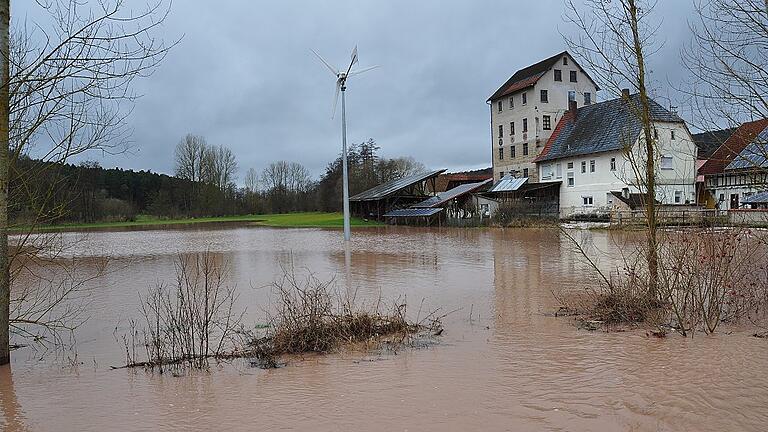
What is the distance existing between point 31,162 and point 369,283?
9.33 meters

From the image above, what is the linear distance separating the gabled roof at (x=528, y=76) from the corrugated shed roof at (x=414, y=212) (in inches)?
662

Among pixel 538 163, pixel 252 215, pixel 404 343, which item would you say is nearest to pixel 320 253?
pixel 404 343

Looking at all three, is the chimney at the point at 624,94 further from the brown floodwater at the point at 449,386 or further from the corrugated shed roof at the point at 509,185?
the corrugated shed roof at the point at 509,185

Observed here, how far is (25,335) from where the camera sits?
1030cm

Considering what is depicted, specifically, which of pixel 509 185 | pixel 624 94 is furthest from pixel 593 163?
pixel 624 94

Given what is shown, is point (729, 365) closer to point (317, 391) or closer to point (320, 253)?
point (317, 391)

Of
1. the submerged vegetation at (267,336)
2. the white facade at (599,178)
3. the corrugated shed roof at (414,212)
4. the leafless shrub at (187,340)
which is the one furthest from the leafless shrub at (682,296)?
the corrugated shed roof at (414,212)

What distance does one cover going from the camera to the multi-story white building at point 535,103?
2292 inches

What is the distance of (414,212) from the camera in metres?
52.7

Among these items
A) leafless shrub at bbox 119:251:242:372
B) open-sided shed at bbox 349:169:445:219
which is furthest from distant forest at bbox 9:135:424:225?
leafless shrub at bbox 119:251:242:372

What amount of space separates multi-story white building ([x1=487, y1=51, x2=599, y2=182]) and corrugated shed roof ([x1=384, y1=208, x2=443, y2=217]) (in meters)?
11.7

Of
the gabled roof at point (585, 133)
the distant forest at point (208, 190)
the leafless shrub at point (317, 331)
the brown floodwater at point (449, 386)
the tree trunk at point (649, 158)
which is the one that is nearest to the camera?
the brown floodwater at point (449, 386)

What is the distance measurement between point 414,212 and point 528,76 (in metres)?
20.1

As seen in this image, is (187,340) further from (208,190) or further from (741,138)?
(208,190)
